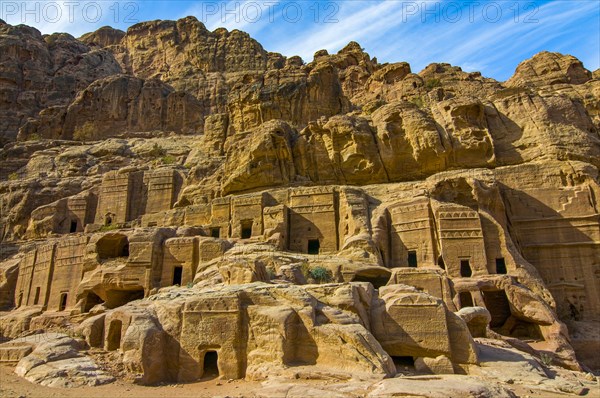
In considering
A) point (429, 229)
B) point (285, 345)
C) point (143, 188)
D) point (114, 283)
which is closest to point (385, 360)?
point (285, 345)

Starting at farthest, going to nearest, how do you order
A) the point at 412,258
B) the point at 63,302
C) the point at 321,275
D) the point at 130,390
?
the point at 63,302 < the point at 412,258 < the point at 321,275 < the point at 130,390

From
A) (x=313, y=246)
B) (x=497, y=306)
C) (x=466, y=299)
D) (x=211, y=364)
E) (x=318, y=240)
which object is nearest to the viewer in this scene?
(x=211, y=364)

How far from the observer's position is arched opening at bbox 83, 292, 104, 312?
→ 29.8 meters

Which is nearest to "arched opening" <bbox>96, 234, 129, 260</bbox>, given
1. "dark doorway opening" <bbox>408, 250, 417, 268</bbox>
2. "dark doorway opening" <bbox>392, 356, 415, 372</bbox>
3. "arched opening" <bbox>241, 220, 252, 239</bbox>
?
"arched opening" <bbox>241, 220, 252, 239</bbox>

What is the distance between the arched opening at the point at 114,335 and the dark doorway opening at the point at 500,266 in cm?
2036

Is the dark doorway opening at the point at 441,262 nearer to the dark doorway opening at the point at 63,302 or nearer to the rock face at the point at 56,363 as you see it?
the rock face at the point at 56,363

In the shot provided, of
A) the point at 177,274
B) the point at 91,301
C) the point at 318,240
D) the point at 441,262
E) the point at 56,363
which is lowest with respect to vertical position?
the point at 56,363

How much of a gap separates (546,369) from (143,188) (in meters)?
34.4

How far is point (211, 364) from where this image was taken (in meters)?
18.3

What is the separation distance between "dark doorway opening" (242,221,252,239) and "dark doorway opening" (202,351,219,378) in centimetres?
1517

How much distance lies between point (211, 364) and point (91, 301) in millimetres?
15404

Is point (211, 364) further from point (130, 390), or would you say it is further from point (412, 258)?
point (412, 258)

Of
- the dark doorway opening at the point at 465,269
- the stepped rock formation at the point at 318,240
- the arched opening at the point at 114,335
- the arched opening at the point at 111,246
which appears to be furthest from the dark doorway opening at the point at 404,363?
the arched opening at the point at 111,246

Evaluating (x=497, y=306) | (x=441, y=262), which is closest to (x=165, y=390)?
(x=441, y=262)
